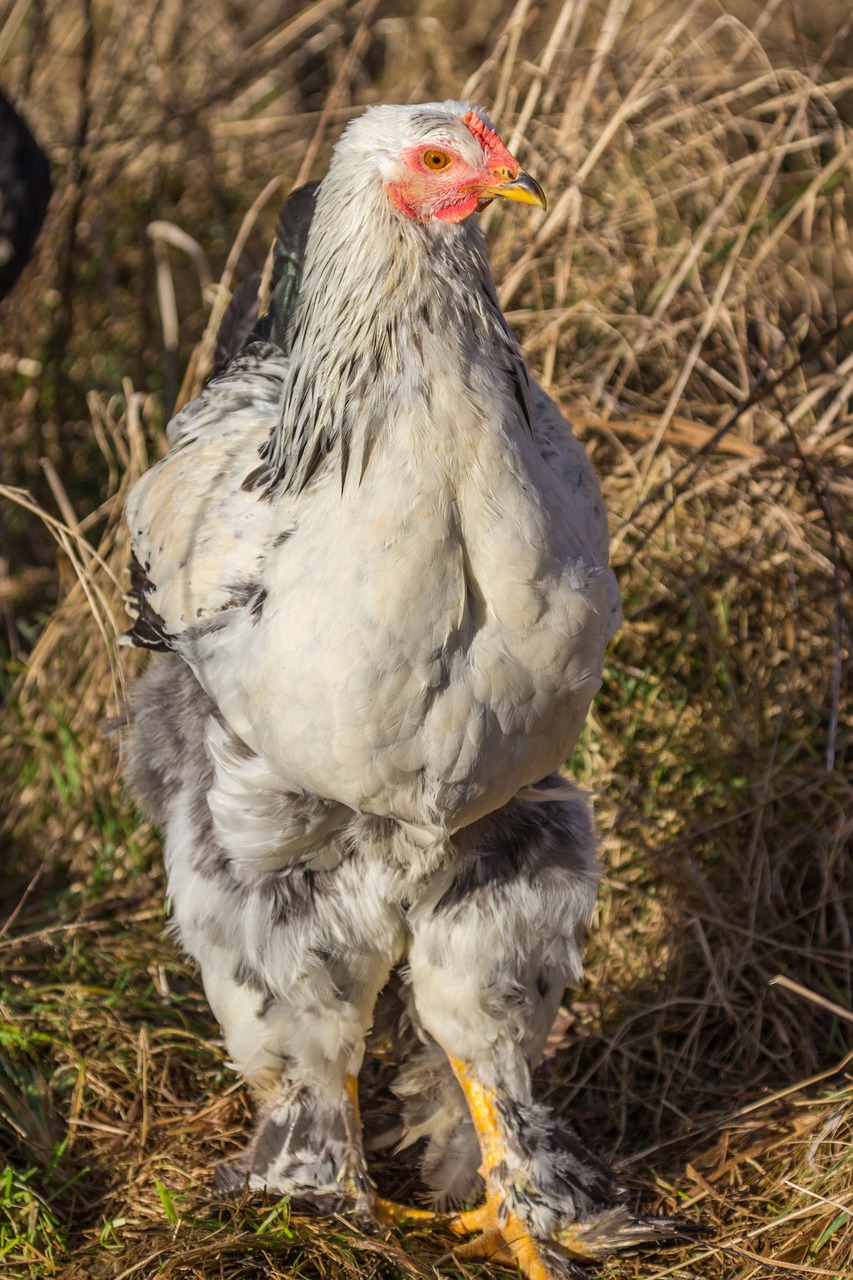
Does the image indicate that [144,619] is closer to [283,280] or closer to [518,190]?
[283,280]

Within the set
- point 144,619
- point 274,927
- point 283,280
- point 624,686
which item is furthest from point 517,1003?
point 283,280

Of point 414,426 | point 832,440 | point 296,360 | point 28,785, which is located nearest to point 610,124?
point 832,440

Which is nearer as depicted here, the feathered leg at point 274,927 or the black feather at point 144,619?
the feathered leg at point 274,927

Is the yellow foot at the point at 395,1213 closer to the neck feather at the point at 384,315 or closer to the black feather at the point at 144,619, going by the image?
the black feather at the point at 144,619

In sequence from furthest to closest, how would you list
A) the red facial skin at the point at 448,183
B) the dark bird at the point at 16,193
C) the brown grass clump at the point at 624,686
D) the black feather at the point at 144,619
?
the dark bird at the point at 16,193, the brown grass clump at the point at 624,686, the black feather at the point at 144,619, the red facial skin at the point at 448,183

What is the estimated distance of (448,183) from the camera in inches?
84.9

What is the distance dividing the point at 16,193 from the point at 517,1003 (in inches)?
106

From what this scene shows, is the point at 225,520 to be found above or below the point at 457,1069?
above

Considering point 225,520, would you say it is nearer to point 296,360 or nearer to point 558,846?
point 296,360

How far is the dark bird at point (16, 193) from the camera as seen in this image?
3.84m

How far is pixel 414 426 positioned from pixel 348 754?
A: 0.55 m

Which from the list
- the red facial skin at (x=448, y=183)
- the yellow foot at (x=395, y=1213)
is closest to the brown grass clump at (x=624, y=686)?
the yellow foot at (x=395, y=1213)

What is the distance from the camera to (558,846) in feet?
9.29

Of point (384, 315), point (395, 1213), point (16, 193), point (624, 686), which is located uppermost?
point (384, 315)
